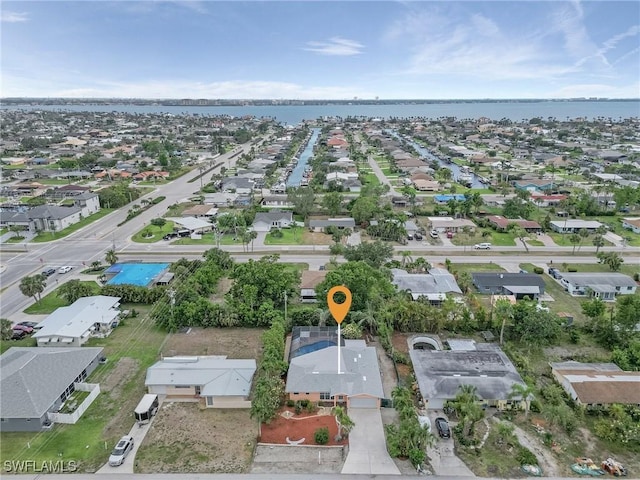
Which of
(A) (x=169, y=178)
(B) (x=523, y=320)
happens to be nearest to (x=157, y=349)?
(B) (x=523, y=320)

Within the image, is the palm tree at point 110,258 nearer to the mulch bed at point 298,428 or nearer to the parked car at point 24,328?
the parked car at point 24,328

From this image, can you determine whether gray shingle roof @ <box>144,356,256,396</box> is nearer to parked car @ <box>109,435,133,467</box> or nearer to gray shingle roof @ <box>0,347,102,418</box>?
parked car @ <box>109,435,133,467</box>

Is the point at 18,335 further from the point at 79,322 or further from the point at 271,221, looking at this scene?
the point at 271,221

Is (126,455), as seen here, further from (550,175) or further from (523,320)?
(550,175)

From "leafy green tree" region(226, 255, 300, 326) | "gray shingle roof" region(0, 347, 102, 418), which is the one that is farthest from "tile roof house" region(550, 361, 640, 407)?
"gray shingle roof" region(0, 347, 102, 418)

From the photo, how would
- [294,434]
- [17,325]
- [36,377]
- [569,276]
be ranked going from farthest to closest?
[569,276] < [17,325] < [36,377] < [294,434]

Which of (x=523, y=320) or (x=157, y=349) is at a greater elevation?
(x=523, y=320)
